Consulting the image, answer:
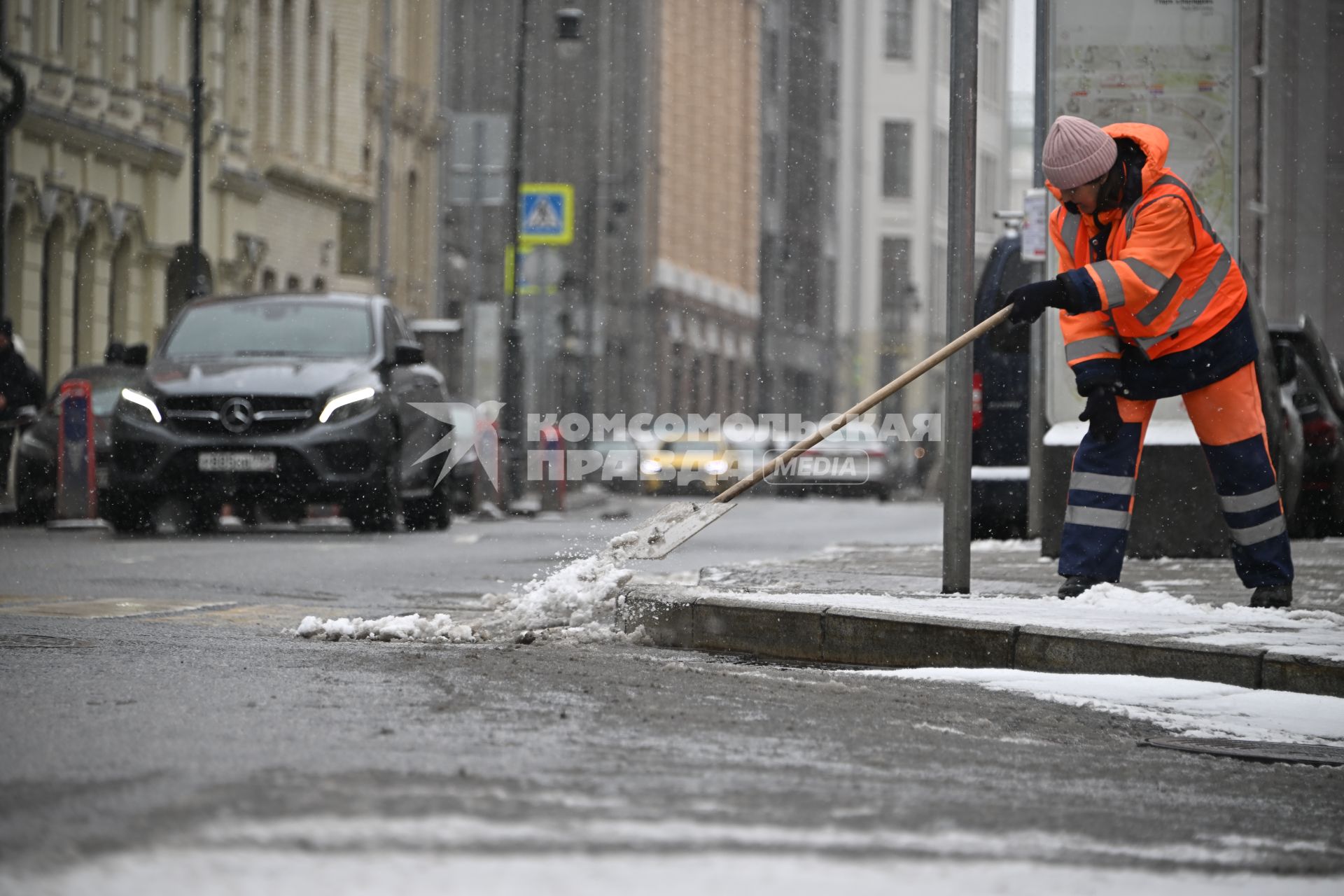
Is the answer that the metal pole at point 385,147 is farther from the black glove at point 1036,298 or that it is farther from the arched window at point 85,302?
the black glove at point 1036,298

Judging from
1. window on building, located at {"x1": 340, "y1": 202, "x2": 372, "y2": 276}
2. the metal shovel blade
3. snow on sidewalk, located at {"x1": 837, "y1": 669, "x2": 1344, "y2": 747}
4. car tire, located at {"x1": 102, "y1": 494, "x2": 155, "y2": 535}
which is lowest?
snow on sidewalk, located at {"x1": 837, "y1": 669, "x2": 1344, "y2": 747}

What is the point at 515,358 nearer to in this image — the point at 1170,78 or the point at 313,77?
the point at 1170,78

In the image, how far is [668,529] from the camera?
9.00m

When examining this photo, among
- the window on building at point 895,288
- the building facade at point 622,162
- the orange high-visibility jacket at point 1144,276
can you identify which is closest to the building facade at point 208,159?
the building facade at point 622,162

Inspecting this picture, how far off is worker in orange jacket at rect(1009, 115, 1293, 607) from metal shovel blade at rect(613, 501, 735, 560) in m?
1.29

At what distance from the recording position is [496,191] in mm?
28547

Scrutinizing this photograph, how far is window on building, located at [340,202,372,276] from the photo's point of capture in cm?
4962

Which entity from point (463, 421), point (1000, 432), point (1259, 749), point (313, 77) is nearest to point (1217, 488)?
point (1259, 749)

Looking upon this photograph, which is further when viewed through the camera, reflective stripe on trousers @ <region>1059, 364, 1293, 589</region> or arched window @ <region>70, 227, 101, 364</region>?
arched window @ <region>70, 227, 101, 364</region>

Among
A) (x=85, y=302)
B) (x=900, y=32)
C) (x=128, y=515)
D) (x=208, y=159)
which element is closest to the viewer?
(x=128, y=515)

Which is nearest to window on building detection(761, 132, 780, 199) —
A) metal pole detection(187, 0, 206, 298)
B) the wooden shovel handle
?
metal pole detection(187, 0, 206, 298)

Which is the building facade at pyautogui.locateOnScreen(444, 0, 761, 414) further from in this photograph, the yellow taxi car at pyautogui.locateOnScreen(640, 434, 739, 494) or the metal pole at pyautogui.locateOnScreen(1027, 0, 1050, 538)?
the metal pole at pyautogui.locateOnScreen(1027, 0, 1050, 538)

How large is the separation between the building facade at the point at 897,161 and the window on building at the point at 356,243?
142ft

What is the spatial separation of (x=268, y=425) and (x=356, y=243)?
1316 inches
